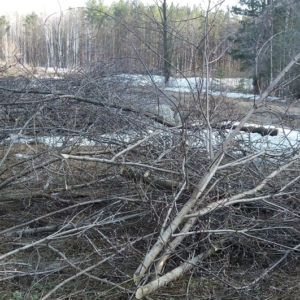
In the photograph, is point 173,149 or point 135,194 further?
point 173,149

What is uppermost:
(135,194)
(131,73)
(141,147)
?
(131,73)

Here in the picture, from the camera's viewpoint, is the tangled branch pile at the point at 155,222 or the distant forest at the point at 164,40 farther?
the distant forest at the point at 164,40

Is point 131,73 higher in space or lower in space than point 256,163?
higher

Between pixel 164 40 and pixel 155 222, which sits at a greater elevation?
pixel 164 40

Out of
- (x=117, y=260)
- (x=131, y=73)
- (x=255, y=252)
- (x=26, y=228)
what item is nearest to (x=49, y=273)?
(x=117, y=260)

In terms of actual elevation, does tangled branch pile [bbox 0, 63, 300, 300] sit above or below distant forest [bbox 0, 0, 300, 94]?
below

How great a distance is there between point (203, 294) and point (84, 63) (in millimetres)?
6625

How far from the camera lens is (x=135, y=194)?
3713 millimetres

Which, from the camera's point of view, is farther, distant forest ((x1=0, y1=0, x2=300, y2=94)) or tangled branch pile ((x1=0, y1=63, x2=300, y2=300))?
distant forest ((x1=0, y1=0, x2=300, y2=94))

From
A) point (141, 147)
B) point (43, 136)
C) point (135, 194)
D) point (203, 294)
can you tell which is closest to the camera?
point (203, 294)

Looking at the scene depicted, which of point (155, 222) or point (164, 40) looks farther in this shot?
point (164, 40)

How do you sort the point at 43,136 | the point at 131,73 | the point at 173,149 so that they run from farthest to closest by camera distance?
1. the point at 131,73
2. the point at 43,136
3. the point at 173,149

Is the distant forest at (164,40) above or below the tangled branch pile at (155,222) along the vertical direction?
above

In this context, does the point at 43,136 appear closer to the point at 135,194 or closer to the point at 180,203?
the point at 135,194
